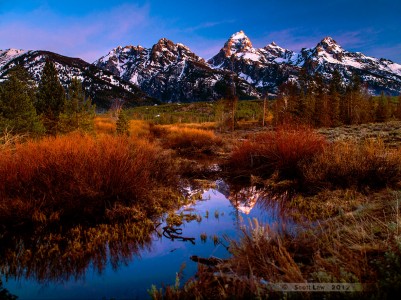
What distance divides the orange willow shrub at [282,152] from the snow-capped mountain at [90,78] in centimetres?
12768

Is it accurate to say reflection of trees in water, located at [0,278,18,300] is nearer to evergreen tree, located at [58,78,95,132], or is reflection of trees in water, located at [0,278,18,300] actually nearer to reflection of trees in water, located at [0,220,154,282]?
reflection of trees in water, located at [0,220,154,282]

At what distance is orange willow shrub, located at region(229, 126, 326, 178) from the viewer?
1057cm

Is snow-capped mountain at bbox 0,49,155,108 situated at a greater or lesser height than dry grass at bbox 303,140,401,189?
greater

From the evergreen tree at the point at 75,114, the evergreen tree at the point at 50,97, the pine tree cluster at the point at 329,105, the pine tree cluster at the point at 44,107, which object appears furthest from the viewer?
the pine tree cluster at the point at 329,105

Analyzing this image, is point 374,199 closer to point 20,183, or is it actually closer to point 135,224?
point 135,224

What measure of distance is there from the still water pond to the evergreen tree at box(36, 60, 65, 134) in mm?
18791

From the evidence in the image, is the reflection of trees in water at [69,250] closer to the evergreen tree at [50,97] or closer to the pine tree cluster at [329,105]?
the evergreen tree at [50,97]

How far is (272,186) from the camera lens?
33.1 ft

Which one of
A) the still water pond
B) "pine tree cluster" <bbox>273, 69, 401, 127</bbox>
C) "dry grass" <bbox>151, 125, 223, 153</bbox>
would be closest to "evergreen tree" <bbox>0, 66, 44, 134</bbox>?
"dry grass" <bbox>151, 125, 223, 153</bbox>

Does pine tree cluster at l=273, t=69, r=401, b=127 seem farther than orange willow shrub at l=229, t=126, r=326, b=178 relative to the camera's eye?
Yes

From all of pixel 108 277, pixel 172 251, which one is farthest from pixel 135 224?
pixel 108 277

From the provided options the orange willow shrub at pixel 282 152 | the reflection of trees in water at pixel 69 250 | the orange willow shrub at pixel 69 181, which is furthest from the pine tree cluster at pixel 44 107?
the orange willow shrub at pixel 282 152

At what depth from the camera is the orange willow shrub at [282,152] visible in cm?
1057

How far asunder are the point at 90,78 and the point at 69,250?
165 m
